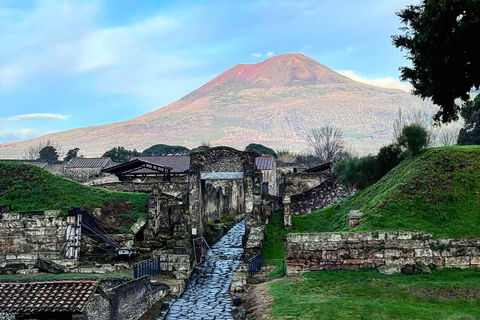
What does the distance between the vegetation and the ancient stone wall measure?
21.4 m

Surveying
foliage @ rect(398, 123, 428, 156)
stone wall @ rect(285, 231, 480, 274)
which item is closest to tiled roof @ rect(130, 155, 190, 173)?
foliage @ rect(398, 123, 428, 156)

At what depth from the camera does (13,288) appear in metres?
12.6

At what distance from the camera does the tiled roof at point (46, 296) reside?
11.7 metres

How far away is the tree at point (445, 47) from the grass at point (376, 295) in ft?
26.2

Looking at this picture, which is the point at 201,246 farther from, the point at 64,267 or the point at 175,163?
the point at 175,163

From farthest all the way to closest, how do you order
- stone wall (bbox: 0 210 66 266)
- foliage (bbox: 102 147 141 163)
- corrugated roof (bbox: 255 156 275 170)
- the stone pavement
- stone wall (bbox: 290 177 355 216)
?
foliage (bbox: 102 147 141 163)
corrugated roof (bbox: 255 156 275 170)
stone wall (bbox: 290 177 355 216)
stone wall (bbox: 0 210 66 266)
the stone pavement

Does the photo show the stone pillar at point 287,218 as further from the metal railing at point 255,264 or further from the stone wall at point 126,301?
the stone wall at point 126,301

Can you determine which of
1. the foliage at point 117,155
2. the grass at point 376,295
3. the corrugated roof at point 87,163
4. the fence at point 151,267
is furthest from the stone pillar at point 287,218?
the foliage at point 117,155

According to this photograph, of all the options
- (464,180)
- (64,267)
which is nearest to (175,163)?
(64,267)

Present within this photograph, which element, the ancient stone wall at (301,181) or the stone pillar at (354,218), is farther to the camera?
the ancient stone wall at (301,181)

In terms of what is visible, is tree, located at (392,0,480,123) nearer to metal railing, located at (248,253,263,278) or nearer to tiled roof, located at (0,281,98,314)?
metal railing, located at (248,253,263,278)

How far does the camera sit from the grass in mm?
11664

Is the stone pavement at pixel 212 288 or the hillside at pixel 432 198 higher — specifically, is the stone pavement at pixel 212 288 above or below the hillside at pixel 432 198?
below

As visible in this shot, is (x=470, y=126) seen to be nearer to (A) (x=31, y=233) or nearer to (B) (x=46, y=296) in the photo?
(A) (x=31, y=233)
